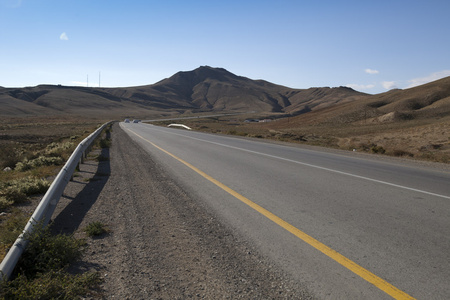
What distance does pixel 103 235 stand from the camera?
4.78 metres

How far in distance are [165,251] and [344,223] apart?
104 inches

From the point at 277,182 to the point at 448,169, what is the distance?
695 cm

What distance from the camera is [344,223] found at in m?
5.14

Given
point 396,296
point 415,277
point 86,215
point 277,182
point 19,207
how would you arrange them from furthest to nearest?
1. point 277,182
2. point 19,207
3. point 86,215
4. point 415,277
5. point 396,296

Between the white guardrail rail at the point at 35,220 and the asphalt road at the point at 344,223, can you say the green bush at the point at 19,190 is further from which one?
the asphalt road at the point at 344,223

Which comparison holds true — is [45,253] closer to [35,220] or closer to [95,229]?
[35,220]

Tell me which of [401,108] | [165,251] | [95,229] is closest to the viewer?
[165,251]

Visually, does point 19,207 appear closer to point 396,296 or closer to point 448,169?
point 396,296

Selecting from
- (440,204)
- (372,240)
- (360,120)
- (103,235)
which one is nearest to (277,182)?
(440,204)

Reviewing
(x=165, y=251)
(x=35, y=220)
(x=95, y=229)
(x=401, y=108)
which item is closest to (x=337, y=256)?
(x=165, y=251)

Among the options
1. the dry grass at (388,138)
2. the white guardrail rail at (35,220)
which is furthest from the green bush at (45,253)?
the dry grass at (388,138)

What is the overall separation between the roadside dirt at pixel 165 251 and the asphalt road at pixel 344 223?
0.31 m

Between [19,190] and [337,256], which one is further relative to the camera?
[19,190]

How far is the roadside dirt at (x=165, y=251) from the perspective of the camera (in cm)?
327
